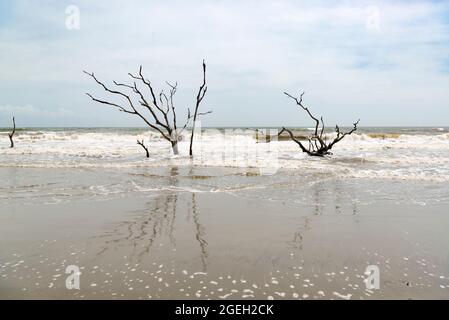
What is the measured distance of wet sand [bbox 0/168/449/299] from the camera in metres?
3.16

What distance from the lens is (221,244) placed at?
4273mm

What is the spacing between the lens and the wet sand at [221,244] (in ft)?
10.4

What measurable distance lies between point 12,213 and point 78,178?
405 cm

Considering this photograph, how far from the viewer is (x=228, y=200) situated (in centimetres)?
693
